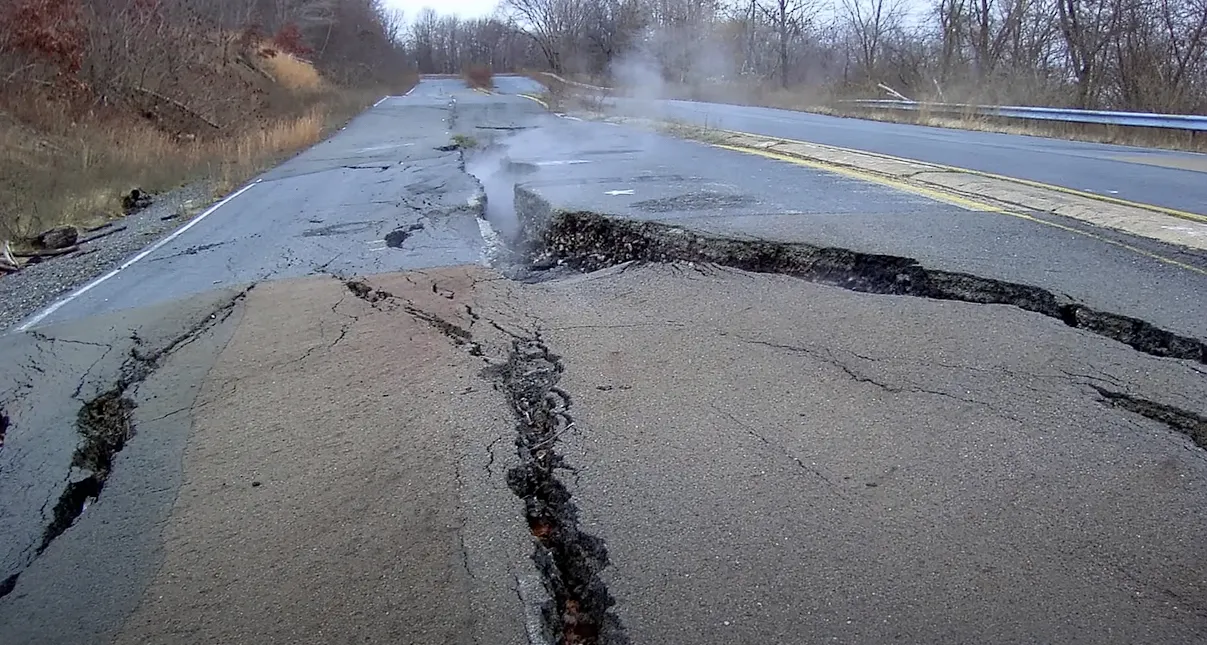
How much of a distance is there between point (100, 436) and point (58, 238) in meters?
7.66

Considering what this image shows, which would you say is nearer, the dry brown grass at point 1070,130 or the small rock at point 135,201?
the small rock at point 135,201

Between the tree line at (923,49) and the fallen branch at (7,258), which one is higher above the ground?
the tree line at (923,49)

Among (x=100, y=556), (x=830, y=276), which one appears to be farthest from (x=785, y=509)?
(x=830, y=276)

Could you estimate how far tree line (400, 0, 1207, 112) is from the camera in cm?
2019

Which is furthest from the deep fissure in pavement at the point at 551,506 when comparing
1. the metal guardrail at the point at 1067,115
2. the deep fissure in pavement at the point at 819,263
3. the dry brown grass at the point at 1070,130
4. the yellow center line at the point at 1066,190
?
the metal guardrail at the point at 1067,115

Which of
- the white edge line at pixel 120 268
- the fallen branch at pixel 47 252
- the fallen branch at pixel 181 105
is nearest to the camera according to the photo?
the white edge line at pixel 120 268

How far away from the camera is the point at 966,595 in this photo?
2.51 metres

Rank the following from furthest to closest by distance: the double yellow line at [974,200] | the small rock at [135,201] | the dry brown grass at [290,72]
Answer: the dry brown grass at [290,72] < the small rock at [135,201] < the double yellow line at [974,200]

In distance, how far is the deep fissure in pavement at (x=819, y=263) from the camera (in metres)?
4.53

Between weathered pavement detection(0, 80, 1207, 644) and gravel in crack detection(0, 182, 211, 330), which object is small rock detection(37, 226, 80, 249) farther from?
weathered pavement detection(0, 80, 1207, 644)

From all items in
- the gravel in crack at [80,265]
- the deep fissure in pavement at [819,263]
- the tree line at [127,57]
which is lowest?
the gravel in crack at [80,265]

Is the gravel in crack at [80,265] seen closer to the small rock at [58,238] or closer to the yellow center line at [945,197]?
the small rock at [58,238]

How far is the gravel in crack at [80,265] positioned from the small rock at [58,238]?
301mm

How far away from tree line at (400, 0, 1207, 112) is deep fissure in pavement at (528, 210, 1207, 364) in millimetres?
16564
